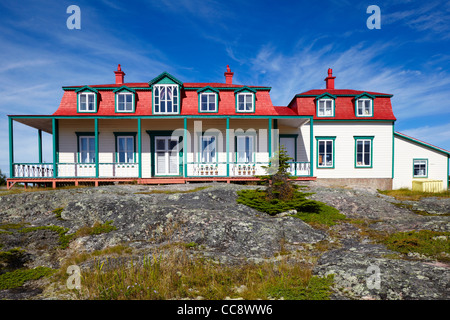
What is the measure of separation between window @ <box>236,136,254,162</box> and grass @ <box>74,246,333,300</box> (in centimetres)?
1328

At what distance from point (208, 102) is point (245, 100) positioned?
2.64 meters

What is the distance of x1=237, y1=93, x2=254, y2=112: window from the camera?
17.4 meters

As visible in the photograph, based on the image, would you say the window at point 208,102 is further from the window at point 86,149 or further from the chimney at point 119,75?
the chimney at point 119,75

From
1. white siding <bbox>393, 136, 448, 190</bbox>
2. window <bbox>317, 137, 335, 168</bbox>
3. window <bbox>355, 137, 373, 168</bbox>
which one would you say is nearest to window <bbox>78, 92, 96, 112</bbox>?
window <bbox>317, 137, 335, 168</bbox>

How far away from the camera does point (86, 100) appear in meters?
17.0

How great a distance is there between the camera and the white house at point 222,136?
1606 cm

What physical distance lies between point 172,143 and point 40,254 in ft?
41.4

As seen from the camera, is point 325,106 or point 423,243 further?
point 325,106

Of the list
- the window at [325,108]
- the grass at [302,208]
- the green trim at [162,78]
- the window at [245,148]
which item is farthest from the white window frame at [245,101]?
the grass at [302,208]

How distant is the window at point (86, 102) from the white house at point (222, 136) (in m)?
0.07

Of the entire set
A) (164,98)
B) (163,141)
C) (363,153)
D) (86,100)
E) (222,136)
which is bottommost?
(363,153)

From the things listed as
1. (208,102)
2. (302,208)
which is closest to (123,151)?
(208,102)

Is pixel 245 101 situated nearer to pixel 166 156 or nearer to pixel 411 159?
pixel 166 156
